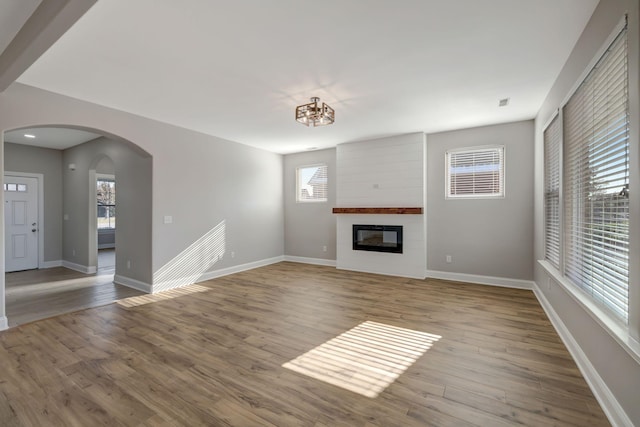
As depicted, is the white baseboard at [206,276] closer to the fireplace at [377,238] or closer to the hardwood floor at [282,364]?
the hardwood floor at [282,364]

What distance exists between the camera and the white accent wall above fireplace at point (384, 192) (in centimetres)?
538

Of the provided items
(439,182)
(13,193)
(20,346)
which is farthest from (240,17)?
(13,193)

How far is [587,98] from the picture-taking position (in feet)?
7.68

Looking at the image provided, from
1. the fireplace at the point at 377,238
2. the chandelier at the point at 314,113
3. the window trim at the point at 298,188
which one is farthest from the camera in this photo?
the window trim at the point at 298,188

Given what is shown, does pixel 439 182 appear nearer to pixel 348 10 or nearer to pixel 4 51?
pixel 348 10

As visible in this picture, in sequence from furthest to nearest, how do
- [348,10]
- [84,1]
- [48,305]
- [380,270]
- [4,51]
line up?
[380,270] < [48,305] < [4,51] < [348,10] < [84,1]

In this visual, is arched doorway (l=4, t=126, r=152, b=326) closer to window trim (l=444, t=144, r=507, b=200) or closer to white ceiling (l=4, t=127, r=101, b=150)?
white ceiling (l=4, t=127, r=101, b=150)

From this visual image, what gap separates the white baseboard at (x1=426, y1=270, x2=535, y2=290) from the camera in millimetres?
4656

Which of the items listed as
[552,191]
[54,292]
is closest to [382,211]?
[552,191]

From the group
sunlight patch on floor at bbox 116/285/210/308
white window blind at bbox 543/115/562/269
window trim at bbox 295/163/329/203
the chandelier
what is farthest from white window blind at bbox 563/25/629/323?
sunlight patch on floor at bbox 116/285/210/308

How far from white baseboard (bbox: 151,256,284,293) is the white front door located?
4.08m

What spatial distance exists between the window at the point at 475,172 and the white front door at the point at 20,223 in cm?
871

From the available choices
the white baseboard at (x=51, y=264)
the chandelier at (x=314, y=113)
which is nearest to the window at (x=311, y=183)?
the chandelier at (x=314, y=113)

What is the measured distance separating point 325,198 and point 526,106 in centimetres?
406
